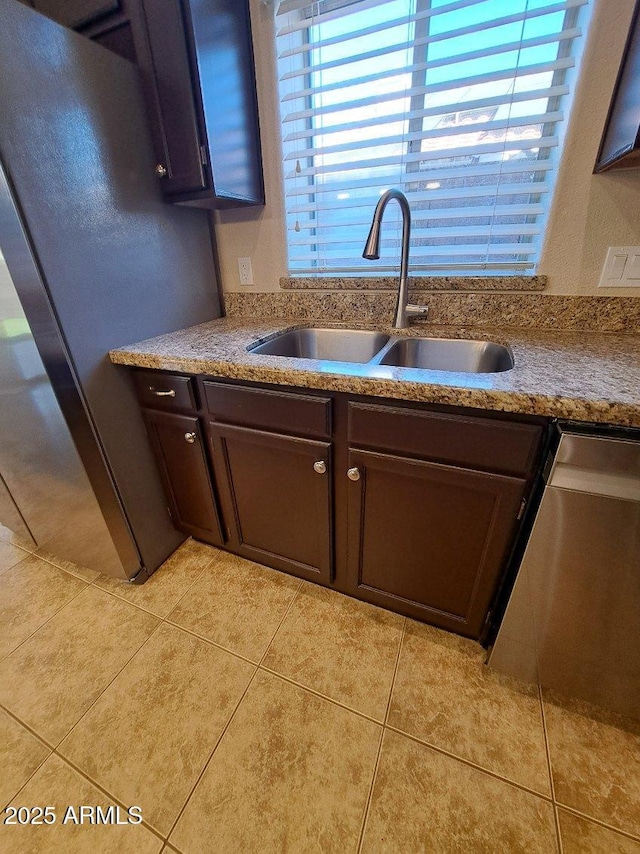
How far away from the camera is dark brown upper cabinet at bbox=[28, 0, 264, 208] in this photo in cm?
104

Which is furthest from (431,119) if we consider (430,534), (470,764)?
(470,764)

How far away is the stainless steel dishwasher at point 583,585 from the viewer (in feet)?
2.39

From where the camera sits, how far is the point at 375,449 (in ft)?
3.17

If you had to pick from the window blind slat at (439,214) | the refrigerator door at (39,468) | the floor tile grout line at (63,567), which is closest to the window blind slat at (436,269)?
the window blind slat at (439,214)

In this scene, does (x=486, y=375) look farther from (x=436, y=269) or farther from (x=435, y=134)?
(x=435, y=134)

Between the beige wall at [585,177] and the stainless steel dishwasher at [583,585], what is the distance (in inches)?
30.4

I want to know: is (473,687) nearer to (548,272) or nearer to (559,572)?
(559,572)

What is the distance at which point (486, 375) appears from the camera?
2.81 ft

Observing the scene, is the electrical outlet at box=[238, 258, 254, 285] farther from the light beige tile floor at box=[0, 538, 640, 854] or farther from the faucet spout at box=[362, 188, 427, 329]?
the light beige tile floor at box=[0, 538, 640, 854]

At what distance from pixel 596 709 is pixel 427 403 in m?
1.04

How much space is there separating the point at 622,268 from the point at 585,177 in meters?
0.30

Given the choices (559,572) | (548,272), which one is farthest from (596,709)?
(548,272)

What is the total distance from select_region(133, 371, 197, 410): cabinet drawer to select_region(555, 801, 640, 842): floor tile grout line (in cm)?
144

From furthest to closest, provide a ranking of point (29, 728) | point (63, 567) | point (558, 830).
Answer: point (63, 567) → point (29, 728) → point (558, 830)
